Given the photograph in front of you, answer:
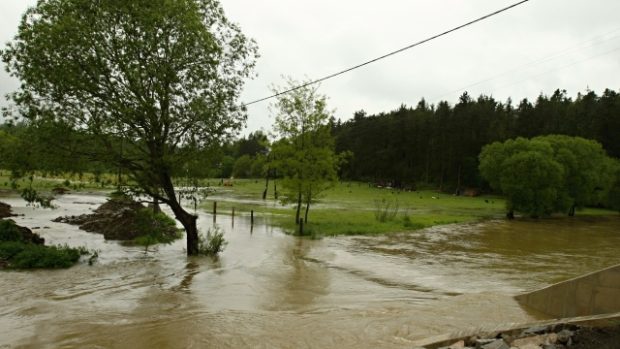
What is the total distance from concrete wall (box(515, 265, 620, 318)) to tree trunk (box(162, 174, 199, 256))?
560 inches

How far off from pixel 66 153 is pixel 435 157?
8322cm

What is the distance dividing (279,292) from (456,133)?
79180mm

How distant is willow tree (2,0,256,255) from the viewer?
16750mm

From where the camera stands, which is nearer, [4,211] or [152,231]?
[152,231]

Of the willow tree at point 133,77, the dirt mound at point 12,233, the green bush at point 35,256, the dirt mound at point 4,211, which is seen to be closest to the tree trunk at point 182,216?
the willow tree at point 133,77

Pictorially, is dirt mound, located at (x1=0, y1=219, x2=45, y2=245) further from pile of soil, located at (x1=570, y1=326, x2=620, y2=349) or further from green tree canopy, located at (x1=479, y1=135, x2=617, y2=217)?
green tree canopy, located at (x1=479, y1=135, x2=617, y2=217)

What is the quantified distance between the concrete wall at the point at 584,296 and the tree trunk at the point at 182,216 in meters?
14.2

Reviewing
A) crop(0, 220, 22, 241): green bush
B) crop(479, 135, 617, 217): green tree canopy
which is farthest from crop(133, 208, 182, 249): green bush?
crop(479, 135, 617, 217): green tree canopy

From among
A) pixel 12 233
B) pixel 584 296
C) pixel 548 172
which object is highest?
pixel 548 172

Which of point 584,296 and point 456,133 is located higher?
point 456,133

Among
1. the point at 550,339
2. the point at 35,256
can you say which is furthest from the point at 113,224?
A: the point at 550,339

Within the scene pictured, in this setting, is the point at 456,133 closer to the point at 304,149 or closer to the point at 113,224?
the point at 304,149

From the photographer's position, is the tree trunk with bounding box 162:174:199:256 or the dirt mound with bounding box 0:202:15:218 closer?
the tree trunk with bounding box 162:174:199:256

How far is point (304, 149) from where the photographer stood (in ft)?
109
